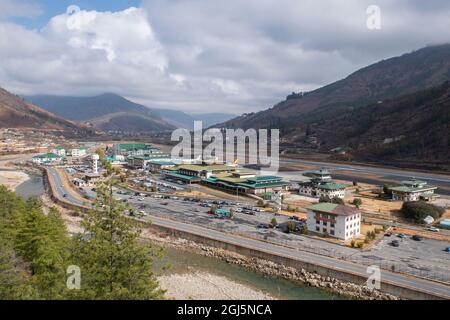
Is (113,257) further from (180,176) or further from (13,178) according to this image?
(13,178)

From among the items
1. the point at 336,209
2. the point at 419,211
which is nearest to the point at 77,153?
the point at 336,209

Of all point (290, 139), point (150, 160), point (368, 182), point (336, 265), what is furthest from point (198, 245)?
point (290, 139)

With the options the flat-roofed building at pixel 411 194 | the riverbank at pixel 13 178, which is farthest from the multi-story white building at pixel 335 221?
the riverbank at pixel 13 178

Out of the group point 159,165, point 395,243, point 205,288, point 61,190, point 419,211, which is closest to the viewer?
point 205,288

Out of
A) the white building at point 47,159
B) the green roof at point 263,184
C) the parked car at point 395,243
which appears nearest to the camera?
the parked car at point 395,243

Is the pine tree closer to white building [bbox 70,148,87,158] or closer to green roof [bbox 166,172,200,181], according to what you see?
green roof [bbox 166,172,200,181]

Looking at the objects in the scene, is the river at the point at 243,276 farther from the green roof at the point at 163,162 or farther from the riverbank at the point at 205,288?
the green roof at the point at 163,162
